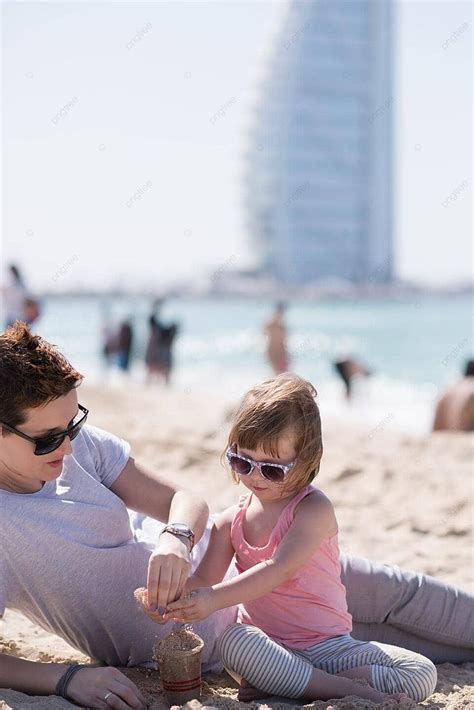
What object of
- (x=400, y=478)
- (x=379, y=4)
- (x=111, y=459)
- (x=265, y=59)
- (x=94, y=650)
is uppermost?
(x=379, y=4)

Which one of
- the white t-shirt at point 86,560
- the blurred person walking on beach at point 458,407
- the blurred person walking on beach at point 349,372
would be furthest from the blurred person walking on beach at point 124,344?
the white t-shirt at point 86,560

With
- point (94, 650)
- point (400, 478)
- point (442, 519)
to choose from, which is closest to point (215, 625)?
point (94, 650)

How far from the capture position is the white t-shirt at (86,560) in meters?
1.98

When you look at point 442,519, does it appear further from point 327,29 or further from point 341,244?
point 327,29

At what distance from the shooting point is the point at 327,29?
262 feet

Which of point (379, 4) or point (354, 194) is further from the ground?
point (379, 4)

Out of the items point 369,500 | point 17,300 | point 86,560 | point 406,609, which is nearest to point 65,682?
point 86,560

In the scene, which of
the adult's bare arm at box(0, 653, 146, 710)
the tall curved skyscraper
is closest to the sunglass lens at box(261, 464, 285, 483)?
the adult's bare arm at box(0, 653, 146, 710)

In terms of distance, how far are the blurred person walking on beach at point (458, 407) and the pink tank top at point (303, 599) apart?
5012 millimetres

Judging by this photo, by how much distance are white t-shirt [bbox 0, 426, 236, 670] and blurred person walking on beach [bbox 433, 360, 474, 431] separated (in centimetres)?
500

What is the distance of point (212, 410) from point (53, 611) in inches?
320

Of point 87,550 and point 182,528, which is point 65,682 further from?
point 182,528

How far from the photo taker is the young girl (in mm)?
2008

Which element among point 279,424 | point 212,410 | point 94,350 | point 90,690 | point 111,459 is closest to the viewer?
point 90,690
